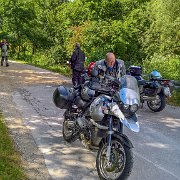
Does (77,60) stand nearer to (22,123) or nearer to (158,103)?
(158,103)

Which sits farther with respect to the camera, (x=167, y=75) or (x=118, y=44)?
(x=118, y=44)

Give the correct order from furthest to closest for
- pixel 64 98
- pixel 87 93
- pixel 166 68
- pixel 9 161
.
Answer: pixel 166 68, pixel 64 98, pixel 87 93, pixel 9 161

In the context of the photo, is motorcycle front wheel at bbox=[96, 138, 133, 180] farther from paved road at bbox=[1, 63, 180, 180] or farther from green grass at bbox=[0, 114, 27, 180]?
green grass at bbox=[0, 114, 27, 180]

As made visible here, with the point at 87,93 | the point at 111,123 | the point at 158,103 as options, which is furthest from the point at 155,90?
the point at 111,123

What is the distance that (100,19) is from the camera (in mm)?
25250

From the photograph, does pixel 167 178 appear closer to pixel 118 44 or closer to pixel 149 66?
pixel 149 66

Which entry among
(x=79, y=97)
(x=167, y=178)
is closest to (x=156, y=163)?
(x=167, y=178)

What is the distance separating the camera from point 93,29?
21.3 metres

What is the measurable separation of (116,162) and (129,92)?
0.93 metres

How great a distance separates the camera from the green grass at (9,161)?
4.36 m

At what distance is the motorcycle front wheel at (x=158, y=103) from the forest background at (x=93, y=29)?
612cm

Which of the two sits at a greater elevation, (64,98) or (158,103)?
(64,98)

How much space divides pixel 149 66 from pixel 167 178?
11.0 m

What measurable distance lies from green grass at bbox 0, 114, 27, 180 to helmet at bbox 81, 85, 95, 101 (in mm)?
1375
